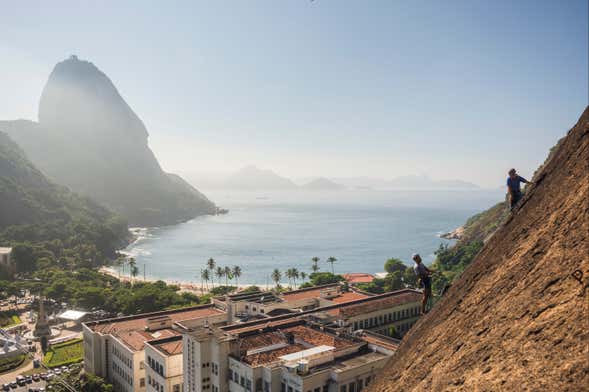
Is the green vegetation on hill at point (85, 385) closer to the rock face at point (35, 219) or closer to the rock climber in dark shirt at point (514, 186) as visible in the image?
the rock climber in dark shirt at point (514, 186)

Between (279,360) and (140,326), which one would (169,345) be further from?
(279,360)

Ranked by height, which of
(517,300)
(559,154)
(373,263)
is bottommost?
(373,263)

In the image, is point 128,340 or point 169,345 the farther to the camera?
point 128,340

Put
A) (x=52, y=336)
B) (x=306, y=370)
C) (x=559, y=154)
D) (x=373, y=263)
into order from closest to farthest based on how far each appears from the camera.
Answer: (x=559, y=154) → (x=306, y=370) → (x=52, y=336) → (x=373, y=263)

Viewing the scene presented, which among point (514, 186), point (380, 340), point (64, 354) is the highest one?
point (514, 186)

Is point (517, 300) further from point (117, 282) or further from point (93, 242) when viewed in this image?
point (93, 242)

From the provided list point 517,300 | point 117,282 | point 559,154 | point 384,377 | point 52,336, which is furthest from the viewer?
point 117,282

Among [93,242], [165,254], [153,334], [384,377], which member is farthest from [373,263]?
[384,377]

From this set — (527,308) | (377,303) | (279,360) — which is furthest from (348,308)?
(527,308)

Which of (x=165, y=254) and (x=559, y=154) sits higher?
(x=559, y=154)
